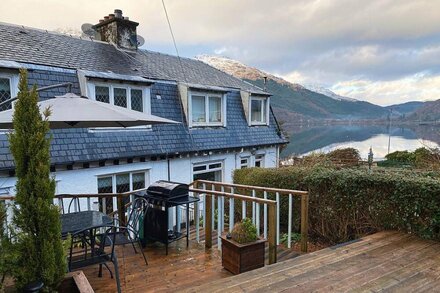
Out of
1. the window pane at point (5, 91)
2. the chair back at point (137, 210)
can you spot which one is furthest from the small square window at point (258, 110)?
the window pane at point (5, 91)

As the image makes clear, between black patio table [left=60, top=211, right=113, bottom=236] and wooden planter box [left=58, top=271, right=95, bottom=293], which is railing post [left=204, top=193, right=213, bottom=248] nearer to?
black patio table [left=60, top=211, right=113, bottom=236]

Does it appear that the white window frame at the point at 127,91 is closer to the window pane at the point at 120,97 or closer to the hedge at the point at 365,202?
the window pane at the point at 120,97

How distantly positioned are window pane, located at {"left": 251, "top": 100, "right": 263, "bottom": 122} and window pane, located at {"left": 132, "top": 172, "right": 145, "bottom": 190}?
5.92m

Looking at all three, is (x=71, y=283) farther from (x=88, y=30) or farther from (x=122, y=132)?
(x=88, y=30)

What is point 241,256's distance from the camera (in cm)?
363

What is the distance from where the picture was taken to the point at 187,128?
1025 cm

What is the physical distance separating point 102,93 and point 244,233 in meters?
6.61

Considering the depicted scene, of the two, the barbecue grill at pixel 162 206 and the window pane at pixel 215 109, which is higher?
the window pane at pixel 215 109

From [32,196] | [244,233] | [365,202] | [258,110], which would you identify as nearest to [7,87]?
[32,196]

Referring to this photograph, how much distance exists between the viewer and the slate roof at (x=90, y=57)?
8.05 meters

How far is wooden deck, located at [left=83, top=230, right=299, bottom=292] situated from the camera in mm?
3473

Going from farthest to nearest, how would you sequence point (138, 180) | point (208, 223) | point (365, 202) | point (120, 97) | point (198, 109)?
1. point (198, 109)
2. point (138, 180)
3. point (120, 97)
4. point (365, 202)
5. point (208, 223)

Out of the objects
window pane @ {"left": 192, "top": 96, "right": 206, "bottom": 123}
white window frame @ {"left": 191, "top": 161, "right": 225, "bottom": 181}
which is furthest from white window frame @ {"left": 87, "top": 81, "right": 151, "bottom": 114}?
white window frame @ {"left": 191, "top": 161, "right": 225, "bottom": 181}

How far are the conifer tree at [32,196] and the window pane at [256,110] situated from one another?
11003 millimetres
